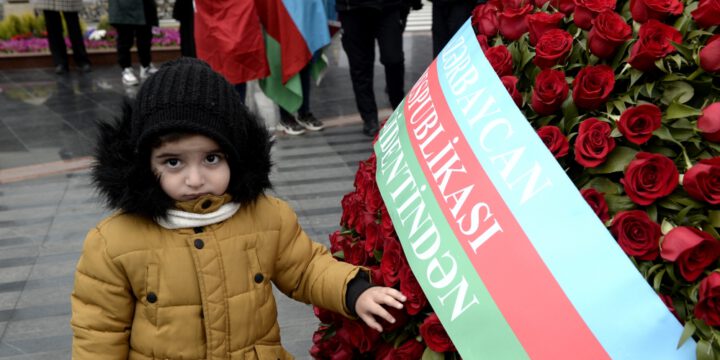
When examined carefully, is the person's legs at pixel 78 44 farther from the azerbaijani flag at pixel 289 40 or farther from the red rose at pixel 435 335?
the red rose at pixel 435 335

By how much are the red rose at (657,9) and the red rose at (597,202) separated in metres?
0.42

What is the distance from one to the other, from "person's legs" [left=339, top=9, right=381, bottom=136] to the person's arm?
442 centimetres

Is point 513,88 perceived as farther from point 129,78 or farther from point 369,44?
point 129,78

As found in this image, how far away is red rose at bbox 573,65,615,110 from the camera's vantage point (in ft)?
4.89

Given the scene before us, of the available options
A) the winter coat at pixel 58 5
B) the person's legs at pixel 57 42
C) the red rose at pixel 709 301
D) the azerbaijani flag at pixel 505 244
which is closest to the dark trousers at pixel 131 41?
the winter coat at pixel 58 5

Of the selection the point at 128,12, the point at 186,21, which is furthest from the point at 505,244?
the point at 128,12

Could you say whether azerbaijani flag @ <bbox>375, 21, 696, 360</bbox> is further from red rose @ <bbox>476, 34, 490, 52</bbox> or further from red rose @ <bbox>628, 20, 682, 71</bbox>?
red rose @ <bbox>628, 20, 682, 71</bbox>

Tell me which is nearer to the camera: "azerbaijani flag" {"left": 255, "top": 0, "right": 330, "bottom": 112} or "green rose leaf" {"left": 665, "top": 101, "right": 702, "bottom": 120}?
"green rose leaf" {"left": 665, "top": 101, "right": 702, "bottom": 120}

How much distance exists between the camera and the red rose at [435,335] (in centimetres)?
158

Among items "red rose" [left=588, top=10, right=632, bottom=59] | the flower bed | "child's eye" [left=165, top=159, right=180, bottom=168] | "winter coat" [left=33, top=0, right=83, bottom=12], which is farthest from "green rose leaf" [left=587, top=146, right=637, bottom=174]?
"winter coat" [left=33, top=0, right=83, bottom=12]

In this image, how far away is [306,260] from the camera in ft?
7.10

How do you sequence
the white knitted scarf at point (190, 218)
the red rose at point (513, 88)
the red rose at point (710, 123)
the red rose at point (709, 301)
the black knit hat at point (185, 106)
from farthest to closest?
the white knitted scarf at point (190, 218) → the black knit hat at point (185, 106) → the red rose at point (513, 88) → the red rose at point (710, 123) → the red rose at point (709, 301)

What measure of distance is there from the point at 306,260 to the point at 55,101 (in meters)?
7.18

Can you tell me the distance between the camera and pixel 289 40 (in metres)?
6.33
